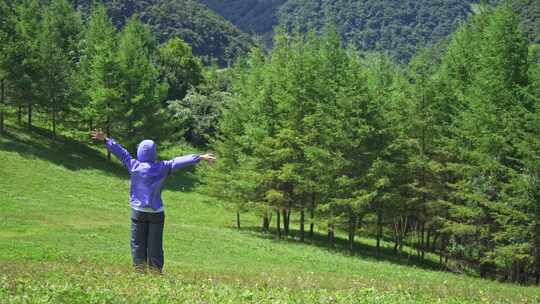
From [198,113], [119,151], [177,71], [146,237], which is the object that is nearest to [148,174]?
[119,151]

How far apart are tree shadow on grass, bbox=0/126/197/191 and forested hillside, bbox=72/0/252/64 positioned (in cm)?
8428

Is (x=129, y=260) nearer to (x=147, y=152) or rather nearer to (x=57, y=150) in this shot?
(x=147, y=152)

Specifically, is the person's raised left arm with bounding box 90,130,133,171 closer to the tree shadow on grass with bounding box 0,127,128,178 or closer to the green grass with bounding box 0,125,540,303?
the green grass with bounding box 0,125,540,303

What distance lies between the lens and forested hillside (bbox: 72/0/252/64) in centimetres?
13850

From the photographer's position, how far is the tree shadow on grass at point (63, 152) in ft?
141

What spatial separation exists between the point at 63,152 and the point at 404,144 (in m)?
29.1

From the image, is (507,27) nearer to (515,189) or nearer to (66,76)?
(515,189)

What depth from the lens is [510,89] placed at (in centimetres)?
2752

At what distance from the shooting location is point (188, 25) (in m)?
160

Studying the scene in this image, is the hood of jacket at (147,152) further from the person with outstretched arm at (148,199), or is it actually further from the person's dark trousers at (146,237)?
the person's dark trousers at (146,237)

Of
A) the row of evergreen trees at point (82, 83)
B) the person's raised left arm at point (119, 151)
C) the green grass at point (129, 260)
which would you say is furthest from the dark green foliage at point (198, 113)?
the person's raised left arm at point (119, 151)

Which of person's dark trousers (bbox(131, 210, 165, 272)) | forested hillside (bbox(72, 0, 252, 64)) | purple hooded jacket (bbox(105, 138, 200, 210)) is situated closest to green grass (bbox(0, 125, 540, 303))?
person's dark trousers (bbox(131, 210, 165, 272))

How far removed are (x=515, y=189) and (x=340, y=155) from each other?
30.1ft

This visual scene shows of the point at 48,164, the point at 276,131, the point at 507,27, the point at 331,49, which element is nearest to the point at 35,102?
the point at 48,164
